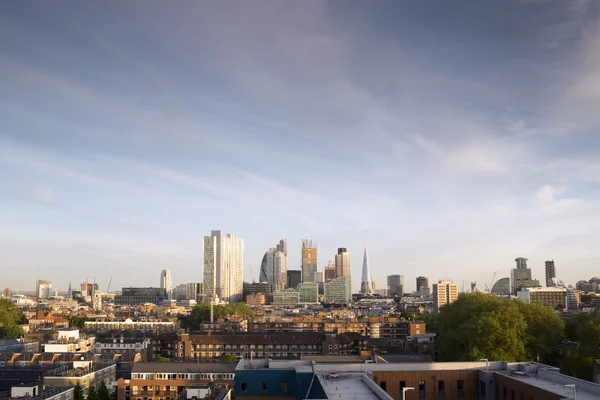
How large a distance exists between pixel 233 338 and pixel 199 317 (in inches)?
1971

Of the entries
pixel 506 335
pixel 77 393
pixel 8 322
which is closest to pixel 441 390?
pixel 506 335

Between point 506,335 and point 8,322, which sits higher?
point 506,335

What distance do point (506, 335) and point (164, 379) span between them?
90.3 feet

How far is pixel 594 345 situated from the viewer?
42.2 metres

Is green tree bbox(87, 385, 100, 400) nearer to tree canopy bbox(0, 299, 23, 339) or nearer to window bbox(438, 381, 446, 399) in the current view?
window bbox(438, 381, 446, 399)

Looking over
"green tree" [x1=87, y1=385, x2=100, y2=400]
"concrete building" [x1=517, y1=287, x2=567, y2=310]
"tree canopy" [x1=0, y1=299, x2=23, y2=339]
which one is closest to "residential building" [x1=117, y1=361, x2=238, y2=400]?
"green tree" [x1=87, y1=385, x2=100, y2=400]

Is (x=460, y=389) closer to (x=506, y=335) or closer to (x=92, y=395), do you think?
(x=506, y=335)

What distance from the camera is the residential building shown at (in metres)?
47.7

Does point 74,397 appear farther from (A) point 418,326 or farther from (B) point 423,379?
(A) point 418,326

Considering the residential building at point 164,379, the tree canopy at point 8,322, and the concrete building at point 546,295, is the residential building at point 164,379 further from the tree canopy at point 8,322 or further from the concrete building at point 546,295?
the concrete building at point 546,295

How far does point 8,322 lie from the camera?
96.9 m

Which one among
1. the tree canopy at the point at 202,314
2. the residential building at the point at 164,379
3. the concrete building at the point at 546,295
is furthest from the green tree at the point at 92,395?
the concrete building at the point at 546,295

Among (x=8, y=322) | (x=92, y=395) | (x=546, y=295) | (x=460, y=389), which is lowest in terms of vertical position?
A: (x=92, y=395)

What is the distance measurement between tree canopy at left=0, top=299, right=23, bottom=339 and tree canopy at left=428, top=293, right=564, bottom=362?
213 feet
